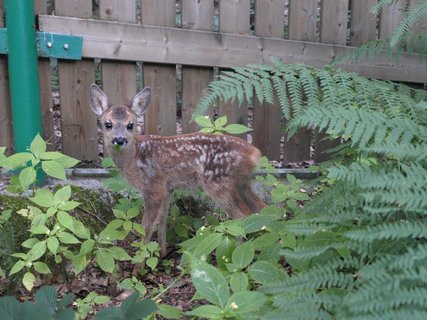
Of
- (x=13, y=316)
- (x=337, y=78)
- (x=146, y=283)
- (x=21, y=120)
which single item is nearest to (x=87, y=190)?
(x=21, y=120)

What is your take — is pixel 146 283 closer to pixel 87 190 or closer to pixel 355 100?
pixel 87 190

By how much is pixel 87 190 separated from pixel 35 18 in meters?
1.63

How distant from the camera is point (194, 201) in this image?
213 inches

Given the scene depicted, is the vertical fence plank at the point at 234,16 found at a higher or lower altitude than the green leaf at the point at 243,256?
higher

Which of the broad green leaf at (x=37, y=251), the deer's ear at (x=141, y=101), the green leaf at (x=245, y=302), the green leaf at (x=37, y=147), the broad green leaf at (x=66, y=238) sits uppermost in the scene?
the deer's ear at (x=141, y=101)

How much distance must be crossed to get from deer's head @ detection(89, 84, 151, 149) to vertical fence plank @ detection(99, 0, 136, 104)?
608 millimetres

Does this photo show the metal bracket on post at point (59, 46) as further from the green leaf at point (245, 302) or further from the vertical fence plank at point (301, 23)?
the green leaf at point (245, 302)

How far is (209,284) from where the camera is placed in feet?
7.89

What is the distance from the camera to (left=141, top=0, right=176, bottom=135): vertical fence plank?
5.51 m

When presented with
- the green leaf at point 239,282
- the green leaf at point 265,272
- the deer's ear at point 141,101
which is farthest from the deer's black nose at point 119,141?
the green leaf at point 239,282

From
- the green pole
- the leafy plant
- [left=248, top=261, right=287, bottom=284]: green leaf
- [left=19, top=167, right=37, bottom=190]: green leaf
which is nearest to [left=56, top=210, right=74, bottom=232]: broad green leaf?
[left=19, top=167, right=37, bottom=190]: green leaf

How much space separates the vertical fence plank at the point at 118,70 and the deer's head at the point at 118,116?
23.9 inches

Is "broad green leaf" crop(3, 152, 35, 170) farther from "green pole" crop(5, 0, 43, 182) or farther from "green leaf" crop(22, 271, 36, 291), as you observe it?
"green pole" crop(5, 0, 43, 182)

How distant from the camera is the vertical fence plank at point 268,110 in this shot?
584cm
